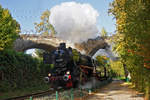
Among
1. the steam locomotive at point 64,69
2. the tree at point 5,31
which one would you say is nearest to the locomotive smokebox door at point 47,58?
the steam locomotive at point 64,69

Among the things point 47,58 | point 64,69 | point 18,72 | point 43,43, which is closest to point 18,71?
point 18,72

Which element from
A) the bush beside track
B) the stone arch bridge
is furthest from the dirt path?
the stone arch bridge

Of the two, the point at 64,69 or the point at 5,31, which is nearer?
the point at 64,69

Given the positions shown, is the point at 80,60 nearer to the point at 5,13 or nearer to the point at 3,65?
the point at 3,65

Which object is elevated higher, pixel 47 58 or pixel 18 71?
pixel 47 58

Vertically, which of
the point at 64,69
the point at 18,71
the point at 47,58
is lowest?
the point at 18,71

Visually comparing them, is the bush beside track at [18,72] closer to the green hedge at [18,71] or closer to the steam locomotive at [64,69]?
the green hedge at [18,71]

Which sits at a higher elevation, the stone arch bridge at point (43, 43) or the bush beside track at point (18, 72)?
the stone arch bridge at point (43, 43)

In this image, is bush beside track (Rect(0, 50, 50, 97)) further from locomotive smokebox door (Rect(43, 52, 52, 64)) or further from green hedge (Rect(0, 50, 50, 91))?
locomotive smokebox door (Rect(43, 52, 52, 64))

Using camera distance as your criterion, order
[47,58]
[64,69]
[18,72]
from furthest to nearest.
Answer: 1. [18,72]
2. [47,58]
3. [64,69]

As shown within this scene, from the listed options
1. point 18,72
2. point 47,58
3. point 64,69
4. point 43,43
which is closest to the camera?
point 64,69

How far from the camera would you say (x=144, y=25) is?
721cm

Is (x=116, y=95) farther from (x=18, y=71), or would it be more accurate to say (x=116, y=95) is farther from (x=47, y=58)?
(x=18, y=71)

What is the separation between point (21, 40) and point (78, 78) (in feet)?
98.0
